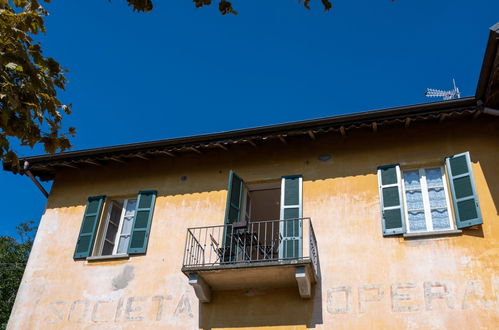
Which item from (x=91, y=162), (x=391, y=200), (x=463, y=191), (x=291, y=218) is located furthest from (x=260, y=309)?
(x=91, y=162)

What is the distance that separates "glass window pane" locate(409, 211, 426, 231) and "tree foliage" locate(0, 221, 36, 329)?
18992 millimetres

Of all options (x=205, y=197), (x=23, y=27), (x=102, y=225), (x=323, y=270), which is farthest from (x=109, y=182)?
(x=23, y=27)

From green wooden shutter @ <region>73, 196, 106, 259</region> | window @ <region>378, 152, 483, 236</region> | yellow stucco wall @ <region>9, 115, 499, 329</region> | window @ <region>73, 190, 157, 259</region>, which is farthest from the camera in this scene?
green wooden shutter @ <region>73, 196, 106, 259</region>

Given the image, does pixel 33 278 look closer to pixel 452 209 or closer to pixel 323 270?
pixel 323 270

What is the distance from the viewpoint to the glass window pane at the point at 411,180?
10.1 meters

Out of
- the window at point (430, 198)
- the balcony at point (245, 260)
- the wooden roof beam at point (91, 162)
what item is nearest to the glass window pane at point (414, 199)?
the window at point (430, 198)

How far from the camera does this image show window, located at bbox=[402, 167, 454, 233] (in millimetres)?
9602

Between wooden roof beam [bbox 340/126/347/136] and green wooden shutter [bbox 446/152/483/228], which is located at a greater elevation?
wooden roof beam [bbox 340/126/347/136]

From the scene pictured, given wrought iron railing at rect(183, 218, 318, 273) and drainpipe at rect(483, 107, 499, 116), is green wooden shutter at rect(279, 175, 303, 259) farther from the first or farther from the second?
drainpipe at rect(483, 107, 499, 116)

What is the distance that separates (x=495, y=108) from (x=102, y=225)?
808 centimetres

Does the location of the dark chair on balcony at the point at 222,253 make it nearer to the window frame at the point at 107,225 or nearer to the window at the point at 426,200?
the window frame at the point at 107,225

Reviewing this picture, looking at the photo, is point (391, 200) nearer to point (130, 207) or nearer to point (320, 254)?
point (320, 254)

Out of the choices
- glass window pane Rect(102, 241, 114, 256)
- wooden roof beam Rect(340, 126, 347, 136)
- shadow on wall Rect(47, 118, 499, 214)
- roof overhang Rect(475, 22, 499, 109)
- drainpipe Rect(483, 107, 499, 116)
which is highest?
roof overhang Rect(475, 22, 499, 109)

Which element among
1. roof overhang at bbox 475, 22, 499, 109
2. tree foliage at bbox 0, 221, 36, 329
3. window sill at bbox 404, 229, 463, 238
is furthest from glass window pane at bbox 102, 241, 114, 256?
tree foliage at bbox 0, 221, 36, 329
